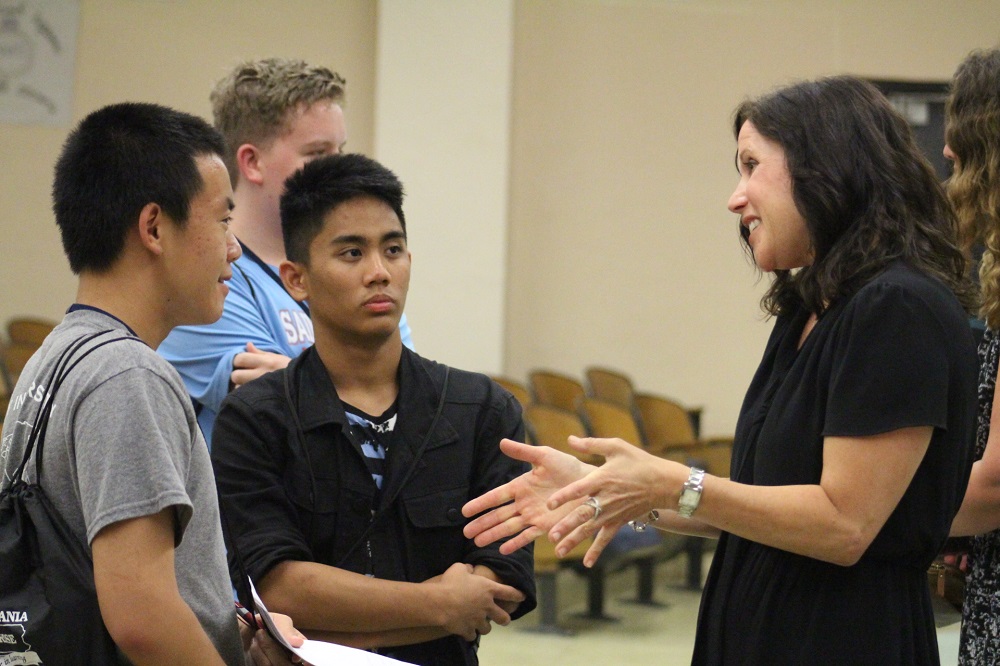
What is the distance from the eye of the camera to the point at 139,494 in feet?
4.05

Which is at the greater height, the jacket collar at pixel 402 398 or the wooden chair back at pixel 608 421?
the jacket collar at pixel 402 398

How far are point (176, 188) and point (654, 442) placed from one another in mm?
5365

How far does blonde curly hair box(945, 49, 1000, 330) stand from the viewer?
186 cm

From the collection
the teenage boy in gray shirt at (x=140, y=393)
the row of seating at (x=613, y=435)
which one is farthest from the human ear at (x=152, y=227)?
the row of seating at (x=613, y=435)

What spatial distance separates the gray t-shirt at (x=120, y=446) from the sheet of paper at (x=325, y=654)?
0.11 metres

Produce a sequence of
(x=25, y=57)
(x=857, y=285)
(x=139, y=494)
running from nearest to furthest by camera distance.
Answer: (x=139, y=494) < (x=857, y=285) < (x=25, y=57)

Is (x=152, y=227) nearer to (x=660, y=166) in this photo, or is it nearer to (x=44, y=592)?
(x=44, y=592)

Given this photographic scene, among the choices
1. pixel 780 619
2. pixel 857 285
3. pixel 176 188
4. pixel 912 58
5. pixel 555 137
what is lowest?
pixel 780 619

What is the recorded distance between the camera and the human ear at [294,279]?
2045 millimetres

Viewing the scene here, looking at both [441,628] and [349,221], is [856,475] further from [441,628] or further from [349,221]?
[349,221]

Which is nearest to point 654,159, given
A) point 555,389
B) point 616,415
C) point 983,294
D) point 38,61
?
point 555,389

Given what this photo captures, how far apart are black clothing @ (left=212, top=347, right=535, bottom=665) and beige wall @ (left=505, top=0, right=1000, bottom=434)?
5703 mm

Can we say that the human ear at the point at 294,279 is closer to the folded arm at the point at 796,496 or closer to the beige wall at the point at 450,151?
the folded arm at the point at 796,496

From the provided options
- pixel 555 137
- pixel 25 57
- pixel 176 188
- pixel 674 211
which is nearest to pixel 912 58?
pixel 674 211
